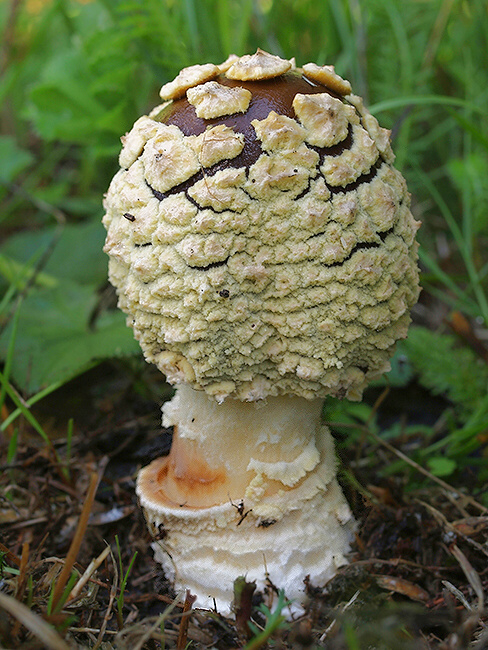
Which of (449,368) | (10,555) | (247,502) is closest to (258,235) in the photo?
(247,502)

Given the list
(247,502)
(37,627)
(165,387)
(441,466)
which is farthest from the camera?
(165,387)

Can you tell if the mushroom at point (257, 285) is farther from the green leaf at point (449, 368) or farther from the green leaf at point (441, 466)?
the green leaf at point (449, 368)

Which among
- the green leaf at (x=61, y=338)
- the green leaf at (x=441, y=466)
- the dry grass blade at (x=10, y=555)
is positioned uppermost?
the green leaf at (x=61, y=338)

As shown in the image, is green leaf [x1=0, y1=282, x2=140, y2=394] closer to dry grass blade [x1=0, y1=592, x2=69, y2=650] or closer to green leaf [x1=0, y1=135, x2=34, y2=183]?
green leaf [x1=0, y1=135, x2=34, y2=183]

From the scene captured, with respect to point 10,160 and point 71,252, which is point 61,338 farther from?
point 10,160

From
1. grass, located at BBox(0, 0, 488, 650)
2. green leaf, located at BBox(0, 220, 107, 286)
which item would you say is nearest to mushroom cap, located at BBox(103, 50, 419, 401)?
grass, located at BBox(0, 0, 488, 650)

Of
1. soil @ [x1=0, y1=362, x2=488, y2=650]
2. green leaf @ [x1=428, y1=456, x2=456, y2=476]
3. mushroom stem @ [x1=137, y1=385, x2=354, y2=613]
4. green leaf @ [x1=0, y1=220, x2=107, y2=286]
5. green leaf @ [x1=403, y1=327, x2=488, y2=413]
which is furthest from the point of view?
green leaf @ [x1=0, y1=220, x2=107, y2=286]

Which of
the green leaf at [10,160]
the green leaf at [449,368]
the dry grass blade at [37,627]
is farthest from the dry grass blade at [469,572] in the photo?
the green leaf at [10,160]
